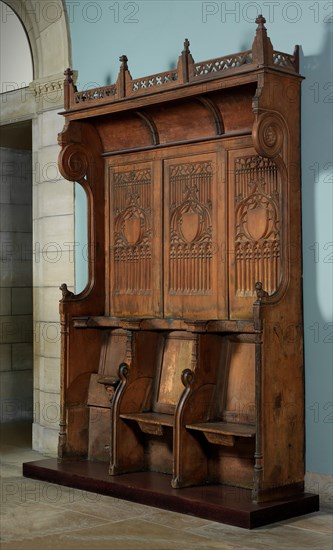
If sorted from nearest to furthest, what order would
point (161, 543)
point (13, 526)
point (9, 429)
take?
point (161, 543) → point (13, 526) → point (9, 429)

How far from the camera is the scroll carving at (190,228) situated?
20.2ft

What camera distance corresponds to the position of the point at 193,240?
6223 mm

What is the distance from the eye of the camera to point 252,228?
5.84m

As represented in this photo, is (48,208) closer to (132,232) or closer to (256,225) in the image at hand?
(132,232)

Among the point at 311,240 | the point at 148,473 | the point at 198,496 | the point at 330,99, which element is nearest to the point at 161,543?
the point at 198,496

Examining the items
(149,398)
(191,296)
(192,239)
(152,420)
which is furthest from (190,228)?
(152,420)

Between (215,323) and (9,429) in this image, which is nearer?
(215,323)

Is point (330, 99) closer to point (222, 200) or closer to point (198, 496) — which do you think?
point (222, 200)

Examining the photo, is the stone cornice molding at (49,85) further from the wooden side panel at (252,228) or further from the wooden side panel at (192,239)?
the wooden side panel at (252,228)

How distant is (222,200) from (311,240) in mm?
690

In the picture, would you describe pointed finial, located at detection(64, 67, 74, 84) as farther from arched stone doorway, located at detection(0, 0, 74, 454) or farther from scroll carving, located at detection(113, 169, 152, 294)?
scroll carving, located at detection(113, 169, 152, 294)

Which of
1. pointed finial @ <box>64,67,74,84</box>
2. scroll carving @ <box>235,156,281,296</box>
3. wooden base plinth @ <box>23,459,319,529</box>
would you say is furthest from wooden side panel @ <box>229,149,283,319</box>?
pointed finial @ <box>64,67,74,84</box>

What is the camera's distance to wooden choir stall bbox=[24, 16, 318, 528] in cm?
548

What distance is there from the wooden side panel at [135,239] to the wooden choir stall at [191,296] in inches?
0.5
